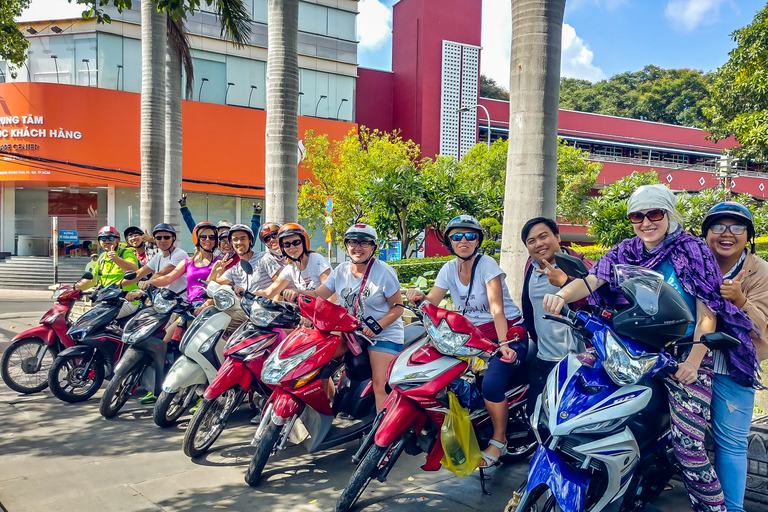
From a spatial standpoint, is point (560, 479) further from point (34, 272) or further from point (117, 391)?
point (34, 272)

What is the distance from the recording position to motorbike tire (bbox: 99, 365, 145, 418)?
18.6 ft

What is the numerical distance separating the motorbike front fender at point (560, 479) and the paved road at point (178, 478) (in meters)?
1.26

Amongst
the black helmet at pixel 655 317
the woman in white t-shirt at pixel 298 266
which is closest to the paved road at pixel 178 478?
the woman in white t-shirt at pixel 298 266

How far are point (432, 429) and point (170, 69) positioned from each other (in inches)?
451

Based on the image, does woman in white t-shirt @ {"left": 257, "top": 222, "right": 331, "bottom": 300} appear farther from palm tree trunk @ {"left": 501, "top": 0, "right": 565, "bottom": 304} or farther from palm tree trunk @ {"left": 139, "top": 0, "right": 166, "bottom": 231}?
palm tree trunk @ {"left": 139, "top": 0, "right": 166, "bottom": 231}

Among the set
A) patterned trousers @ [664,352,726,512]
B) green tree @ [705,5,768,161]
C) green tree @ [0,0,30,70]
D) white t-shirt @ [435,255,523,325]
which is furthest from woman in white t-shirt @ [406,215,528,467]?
green tree @ [705,5,768,161]

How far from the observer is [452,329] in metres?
3.66

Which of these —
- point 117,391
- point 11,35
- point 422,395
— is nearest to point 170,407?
point 117,391

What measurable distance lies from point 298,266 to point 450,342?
7.14ft

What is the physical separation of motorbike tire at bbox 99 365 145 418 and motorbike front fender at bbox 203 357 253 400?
62.6 inches

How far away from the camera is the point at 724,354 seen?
3.19 m

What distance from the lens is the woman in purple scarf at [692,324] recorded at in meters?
2.98

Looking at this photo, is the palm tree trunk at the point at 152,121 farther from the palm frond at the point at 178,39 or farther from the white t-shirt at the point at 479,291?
the white t-shirt at the point at 479,291

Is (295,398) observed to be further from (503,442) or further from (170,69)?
(170,69)
